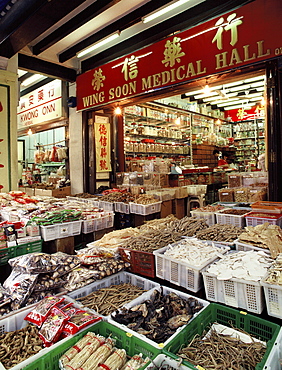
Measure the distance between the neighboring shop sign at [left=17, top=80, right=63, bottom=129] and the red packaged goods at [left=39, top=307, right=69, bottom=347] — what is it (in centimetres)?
701

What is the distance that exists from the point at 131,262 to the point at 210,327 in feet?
3.87

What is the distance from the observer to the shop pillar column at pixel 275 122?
13.5 feet

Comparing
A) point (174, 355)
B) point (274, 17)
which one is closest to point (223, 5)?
point (274, 17)

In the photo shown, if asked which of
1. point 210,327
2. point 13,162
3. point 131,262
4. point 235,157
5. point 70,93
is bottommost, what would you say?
point 210,327

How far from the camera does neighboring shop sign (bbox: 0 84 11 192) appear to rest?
19.9ft

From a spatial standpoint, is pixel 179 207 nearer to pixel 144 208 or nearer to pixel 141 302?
pixel 144 208

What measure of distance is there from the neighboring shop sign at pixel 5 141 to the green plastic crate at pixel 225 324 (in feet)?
18.4

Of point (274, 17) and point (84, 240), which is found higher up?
point (274, 17)

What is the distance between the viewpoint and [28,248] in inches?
130

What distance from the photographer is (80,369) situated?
1.52 m

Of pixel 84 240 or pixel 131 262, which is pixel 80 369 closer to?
pixel 131 262

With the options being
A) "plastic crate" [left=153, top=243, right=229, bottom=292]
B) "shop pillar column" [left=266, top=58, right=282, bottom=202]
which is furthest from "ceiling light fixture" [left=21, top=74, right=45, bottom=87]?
"plastic crate" [left=153, top=243, right=229, bottom=292]

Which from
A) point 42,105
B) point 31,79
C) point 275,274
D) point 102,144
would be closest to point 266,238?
point 275,274

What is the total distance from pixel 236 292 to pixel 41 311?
5.04 feet
